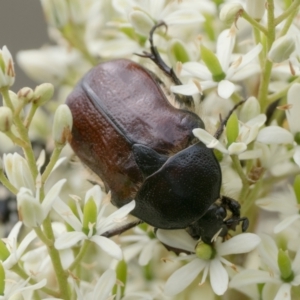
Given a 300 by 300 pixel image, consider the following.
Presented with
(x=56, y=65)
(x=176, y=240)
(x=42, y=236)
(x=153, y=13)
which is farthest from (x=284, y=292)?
(x=56, y=65)

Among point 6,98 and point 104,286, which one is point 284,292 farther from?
point 6,98

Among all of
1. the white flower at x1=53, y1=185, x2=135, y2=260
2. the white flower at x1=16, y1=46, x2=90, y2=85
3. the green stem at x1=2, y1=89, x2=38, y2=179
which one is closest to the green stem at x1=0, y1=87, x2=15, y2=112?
the green stem at x1=2, y1=89, x2=38, y2=179

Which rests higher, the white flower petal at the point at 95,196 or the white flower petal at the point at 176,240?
the white flower petal at the point at 95,196

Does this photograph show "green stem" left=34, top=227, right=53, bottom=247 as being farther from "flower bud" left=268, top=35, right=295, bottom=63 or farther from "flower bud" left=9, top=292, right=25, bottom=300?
"flower bud" left=268, top=35, right=295, bottom=63

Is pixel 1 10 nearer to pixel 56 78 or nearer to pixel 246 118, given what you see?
pixel 56 78

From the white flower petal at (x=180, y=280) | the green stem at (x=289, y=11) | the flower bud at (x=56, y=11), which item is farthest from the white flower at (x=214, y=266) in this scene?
the flower bud at (x=56, y=11)

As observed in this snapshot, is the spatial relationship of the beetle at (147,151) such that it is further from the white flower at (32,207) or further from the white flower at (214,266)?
the white flower at (32,207)

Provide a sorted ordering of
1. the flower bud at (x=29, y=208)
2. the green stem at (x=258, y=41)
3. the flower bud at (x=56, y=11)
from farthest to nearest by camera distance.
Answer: the flower bud at (x=56, y=11) → the green stem at (x=258, y=41) → the flower bud at (x=29, y=208)
